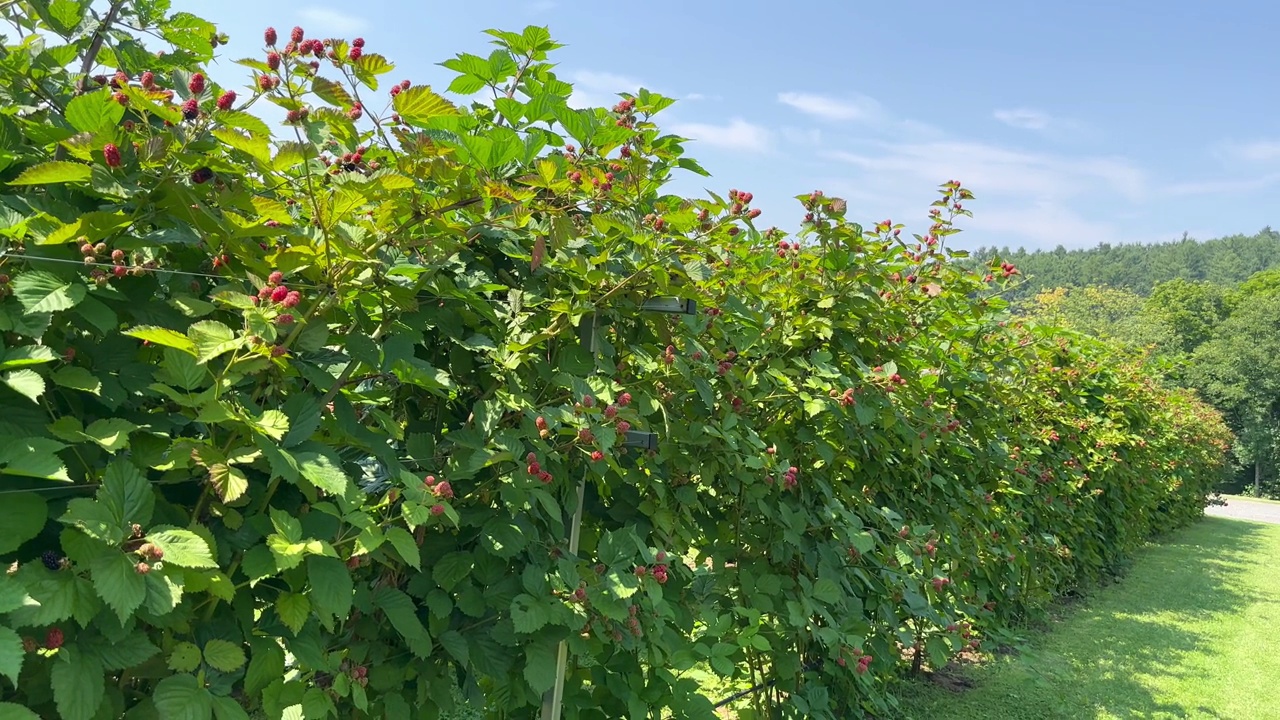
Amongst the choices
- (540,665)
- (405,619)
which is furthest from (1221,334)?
(405,619)

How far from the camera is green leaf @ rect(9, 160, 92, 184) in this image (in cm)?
99

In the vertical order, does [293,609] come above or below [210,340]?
below

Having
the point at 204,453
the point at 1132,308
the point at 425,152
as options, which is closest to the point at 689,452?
the point at 425,152

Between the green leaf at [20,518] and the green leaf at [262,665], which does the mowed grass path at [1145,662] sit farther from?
the green leaf at [20,518]

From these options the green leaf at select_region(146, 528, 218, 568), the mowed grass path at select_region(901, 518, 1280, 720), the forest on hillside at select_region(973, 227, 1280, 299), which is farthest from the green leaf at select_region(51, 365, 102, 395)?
the forest on hillside at select_region(973, 227, 1280, 299)

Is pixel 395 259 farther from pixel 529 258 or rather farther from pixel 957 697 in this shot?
pixel 957 697

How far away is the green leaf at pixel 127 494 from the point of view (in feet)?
3.32

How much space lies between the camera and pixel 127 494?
1.03 metres

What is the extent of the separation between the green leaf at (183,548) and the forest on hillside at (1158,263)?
109364 mm

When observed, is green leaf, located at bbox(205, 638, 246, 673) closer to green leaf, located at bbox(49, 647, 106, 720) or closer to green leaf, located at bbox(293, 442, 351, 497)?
green leaf, located at bbox(49, 647, 106, 720)

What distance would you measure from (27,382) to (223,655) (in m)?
0.47

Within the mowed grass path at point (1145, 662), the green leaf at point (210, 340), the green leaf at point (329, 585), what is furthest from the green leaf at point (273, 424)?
the mowed grass path at point (1145, 662)

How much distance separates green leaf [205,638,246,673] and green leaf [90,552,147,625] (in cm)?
19

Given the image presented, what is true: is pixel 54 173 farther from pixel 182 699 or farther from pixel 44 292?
pixel 182 699
